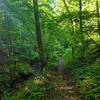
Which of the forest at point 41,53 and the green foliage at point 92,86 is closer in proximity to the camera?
the green foliage at point 92,86

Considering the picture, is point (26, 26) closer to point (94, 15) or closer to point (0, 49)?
point (0, 49)

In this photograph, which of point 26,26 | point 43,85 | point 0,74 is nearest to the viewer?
point 0,74

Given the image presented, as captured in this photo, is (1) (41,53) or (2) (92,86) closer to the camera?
(2) (92,86)

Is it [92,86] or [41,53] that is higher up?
[41,53]

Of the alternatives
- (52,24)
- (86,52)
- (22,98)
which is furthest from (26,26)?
(86,52)

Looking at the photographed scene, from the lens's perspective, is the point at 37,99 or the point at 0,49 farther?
the point at 0,49

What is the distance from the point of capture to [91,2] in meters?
17.6

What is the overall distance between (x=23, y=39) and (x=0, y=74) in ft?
14.0

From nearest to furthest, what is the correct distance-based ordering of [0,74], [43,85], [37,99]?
[37,99] < [0,74] < [43,85]

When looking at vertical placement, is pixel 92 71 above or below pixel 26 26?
below

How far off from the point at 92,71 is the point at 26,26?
475 cm

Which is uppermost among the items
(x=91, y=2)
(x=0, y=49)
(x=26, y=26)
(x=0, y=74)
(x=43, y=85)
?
(x=91, y=2)

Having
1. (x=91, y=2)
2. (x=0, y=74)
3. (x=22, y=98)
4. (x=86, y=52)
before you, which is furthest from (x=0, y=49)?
(x=91, y=2)

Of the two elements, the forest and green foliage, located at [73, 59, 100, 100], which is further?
the forest
